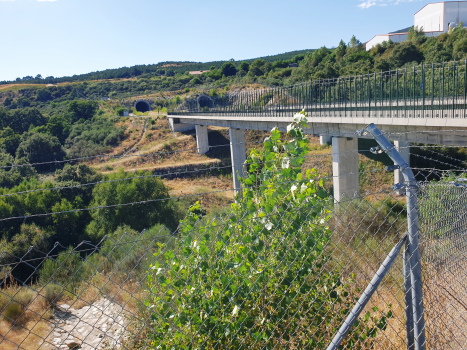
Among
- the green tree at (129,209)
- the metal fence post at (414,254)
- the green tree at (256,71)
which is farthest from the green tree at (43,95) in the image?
the metal fence post at (414,254)

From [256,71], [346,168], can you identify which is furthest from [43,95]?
[346,168]

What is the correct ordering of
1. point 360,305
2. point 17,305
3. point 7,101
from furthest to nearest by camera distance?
point 7,101, point 17,305, point 360,305

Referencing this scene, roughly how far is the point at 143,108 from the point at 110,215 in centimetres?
4438

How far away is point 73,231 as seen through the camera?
19328mm

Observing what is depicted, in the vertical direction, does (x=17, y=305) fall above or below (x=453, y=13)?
below

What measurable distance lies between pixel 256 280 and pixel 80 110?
58.9 m

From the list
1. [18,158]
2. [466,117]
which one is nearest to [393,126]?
[466,117]

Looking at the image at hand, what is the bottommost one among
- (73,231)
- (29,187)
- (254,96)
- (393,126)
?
(73,231)

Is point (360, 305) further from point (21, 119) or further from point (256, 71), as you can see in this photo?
point (256, 71)

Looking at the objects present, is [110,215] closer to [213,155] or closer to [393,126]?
[393,126]

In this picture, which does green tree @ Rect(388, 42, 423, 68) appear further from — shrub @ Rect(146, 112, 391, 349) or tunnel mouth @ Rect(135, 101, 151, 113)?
shrub @ Rect(146, 112, 391, 349)

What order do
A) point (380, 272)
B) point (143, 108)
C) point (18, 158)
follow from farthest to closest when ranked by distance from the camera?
point (143, 108), point (18, 158), point (380, 272)

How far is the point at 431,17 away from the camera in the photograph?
60.4 metres

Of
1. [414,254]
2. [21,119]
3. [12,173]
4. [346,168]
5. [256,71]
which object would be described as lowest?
[12,173]
